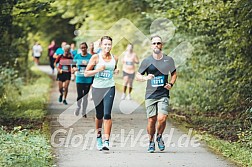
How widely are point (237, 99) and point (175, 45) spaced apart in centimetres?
614

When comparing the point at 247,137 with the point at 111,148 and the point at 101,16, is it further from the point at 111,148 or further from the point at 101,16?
the point at 101,16

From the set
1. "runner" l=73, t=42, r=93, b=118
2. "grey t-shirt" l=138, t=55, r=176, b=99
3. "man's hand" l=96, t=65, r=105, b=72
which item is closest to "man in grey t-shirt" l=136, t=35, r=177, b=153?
"grey t-shirt" l=138, t=55, r=176, b=99

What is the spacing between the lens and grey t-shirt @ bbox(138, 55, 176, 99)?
11.1m

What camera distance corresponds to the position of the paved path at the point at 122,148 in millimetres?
10031

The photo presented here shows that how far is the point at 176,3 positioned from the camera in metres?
17.6

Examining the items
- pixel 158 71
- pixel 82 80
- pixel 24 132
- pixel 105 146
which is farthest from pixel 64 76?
pixel 158 71

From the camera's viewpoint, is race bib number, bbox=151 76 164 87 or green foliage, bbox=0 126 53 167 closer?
green foliage, bbox=0 126 53 167

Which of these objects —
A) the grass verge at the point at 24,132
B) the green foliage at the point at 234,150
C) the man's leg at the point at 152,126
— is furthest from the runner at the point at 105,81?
the green foliage at the point at 234,150

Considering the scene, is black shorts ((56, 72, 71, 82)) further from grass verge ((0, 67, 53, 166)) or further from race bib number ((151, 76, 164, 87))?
race bib number ((151, 76, 164, 87))

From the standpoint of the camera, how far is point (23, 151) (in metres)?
9.41

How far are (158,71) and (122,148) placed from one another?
1601mm

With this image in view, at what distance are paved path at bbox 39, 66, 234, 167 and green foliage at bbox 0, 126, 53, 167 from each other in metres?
0.33

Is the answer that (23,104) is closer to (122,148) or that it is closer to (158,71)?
(122,148)

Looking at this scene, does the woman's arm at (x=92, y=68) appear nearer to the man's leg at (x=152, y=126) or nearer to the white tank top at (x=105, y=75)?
the white tank top at (x=105, y=75)
